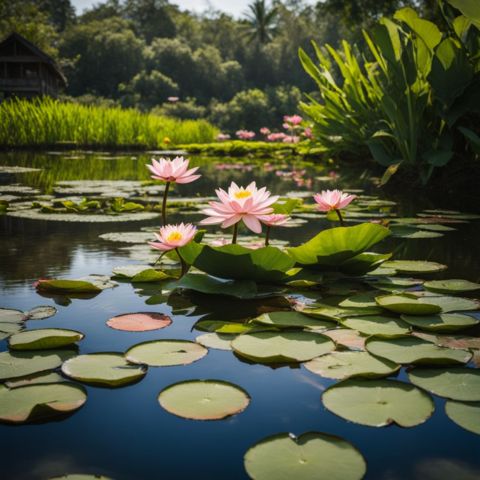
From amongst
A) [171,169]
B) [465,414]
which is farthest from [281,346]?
[171,169]

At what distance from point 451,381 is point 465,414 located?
10cm

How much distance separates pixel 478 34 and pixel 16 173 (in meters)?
3.78

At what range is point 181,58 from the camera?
99.7 ft

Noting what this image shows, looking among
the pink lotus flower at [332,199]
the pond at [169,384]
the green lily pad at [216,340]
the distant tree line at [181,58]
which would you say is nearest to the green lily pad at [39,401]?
the pond at [169,384]

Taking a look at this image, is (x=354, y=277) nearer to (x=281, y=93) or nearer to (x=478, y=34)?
(x=478, y=34)

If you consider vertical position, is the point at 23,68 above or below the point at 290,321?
above

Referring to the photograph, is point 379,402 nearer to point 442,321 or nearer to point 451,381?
point 451,381

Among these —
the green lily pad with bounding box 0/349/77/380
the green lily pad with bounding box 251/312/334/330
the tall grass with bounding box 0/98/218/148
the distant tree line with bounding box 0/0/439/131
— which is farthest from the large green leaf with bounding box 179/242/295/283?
the distant tree line with bounding box 0/0/439/131

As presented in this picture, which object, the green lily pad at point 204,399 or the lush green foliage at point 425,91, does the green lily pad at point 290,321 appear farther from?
the lush green foliage at point 425,91

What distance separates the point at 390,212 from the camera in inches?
106

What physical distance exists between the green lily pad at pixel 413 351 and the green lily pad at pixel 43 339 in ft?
1.73

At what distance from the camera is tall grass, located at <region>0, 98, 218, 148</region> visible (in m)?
8.60

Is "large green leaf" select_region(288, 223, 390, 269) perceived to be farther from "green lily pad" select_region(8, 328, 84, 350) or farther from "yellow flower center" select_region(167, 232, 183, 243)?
"green lily pad" select_region(8, 328, 84, 350)

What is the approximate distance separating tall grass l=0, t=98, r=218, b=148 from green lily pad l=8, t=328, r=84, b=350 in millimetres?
8340
